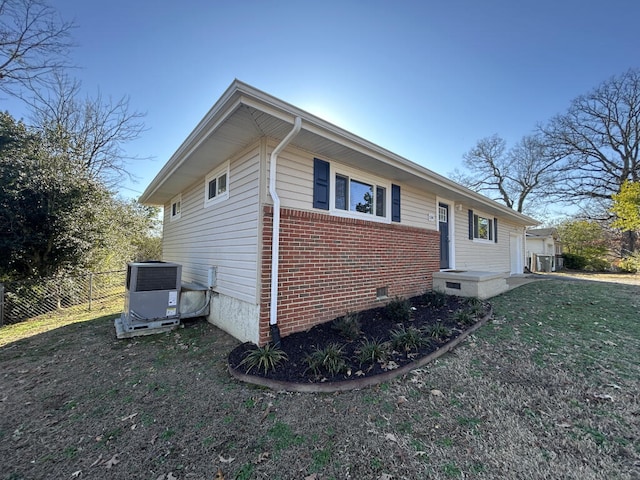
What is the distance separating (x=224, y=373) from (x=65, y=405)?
1.58 meters

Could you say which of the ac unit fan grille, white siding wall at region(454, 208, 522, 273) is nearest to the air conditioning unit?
the ac unit fan grille

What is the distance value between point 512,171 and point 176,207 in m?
26.2

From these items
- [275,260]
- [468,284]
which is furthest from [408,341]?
[468,284]

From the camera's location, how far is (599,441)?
6.77ft

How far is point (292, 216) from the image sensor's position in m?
4.24

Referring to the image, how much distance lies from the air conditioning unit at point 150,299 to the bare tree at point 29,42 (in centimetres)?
660

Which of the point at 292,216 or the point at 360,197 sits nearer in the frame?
the point at 292,216

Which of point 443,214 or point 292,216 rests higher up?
point 443,214

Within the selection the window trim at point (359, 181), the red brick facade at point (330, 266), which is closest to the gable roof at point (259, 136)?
the window trim at point (359, 181)

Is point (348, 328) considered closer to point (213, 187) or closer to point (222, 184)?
point (222, 184)

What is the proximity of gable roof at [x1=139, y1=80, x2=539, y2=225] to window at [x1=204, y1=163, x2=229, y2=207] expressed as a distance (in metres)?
0.19

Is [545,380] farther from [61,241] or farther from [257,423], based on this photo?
[61,241]

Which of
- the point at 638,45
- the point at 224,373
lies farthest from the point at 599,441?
the point at 638,45

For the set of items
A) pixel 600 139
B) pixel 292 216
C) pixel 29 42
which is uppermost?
pixel 600 139
